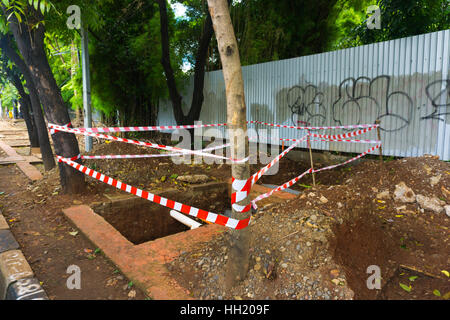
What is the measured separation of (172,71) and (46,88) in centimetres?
380

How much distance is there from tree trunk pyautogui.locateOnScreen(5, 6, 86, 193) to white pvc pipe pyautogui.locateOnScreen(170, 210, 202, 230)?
1787 millimetres

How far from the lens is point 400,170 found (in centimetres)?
535

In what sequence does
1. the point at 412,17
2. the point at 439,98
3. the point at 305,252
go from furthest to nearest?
the point at 412,17 < the point at 439,98 < the point at 305,252

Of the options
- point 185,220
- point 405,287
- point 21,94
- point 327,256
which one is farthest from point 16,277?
point 21,94

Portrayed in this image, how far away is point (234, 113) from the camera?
2498 millimetres

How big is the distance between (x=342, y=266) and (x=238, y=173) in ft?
4.39

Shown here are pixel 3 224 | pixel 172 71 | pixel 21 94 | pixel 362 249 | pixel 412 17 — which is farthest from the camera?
pixel 21 94

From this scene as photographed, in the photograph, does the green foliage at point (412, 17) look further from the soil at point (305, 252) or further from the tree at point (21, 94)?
the tree at point (21, 94)

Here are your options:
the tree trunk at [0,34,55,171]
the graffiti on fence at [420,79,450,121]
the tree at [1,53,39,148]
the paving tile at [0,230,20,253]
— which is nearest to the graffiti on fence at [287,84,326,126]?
the graffiti on fence at [420,79,450,121]

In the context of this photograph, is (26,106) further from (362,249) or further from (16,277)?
(362,249)

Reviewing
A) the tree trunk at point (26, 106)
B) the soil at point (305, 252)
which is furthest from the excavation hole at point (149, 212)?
the tree trunk at point (26, 106)

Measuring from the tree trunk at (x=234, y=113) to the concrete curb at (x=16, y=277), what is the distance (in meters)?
1.75

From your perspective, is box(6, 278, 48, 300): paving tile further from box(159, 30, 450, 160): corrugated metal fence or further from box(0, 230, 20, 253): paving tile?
box(159, 30, 450, 160): corrugated metal fence

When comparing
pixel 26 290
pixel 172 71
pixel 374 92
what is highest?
pixel 172 71
